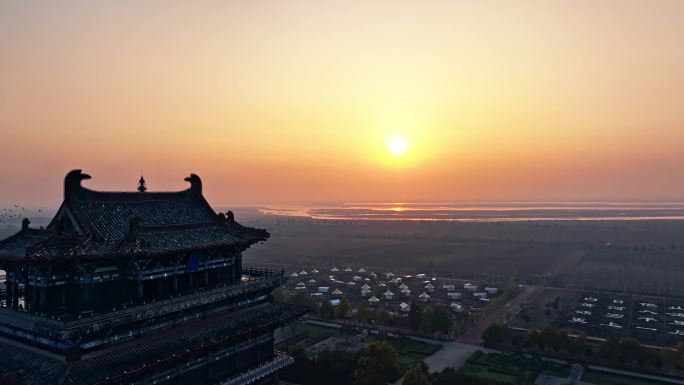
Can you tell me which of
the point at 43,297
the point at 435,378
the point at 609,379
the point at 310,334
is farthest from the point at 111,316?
the point at 609,379

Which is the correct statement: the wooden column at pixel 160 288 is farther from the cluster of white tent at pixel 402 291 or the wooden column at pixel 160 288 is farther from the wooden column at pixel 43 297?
the cluster of white tent at pixel 402 291

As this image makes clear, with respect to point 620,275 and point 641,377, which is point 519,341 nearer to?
point 641,377

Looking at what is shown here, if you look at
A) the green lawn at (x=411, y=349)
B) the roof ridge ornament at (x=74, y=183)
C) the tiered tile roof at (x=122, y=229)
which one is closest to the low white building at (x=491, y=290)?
the green lawn at (x=411, y=349)

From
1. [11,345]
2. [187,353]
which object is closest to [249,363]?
[187,353]

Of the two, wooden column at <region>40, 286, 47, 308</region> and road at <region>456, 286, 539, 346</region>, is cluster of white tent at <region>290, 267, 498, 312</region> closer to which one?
road at <region>456, 286, 539, 346</region>

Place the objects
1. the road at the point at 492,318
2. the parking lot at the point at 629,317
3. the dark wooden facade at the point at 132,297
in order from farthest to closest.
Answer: the parking lot at the point at 629,317 → the road at the point at 492,318 → the dark wooden facade at the point at 132,297

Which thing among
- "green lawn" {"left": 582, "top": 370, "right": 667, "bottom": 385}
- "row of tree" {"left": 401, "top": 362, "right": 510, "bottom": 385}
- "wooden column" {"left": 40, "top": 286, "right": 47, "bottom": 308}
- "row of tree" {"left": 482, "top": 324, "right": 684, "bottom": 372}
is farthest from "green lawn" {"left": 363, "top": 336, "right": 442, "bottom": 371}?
"wooden column" {"left": 40, "top": 286, "right": 47, "bottom": 308}

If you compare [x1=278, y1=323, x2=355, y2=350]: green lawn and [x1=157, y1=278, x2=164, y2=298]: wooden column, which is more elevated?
[x1=157, y1=278, x2=164, y2=298]: wooden column
